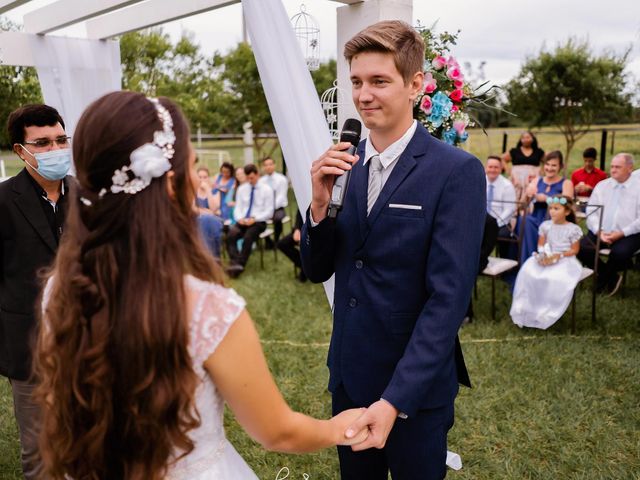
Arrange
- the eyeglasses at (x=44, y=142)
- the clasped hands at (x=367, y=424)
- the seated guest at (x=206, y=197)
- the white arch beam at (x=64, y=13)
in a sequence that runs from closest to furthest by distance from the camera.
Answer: the clasped hands at (x=367, y=424) < the eyeglasses at (x=44, y=142) < the white arch beam at (x=64, y=13) < the seated guest at (x=206, y=197)

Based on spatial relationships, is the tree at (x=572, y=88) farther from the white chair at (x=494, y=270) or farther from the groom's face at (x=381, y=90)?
the groom's face at (x=381, y=90)

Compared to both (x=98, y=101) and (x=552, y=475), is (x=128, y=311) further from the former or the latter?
(x=552, y=475)

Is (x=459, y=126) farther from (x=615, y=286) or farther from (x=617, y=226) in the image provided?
(x=615, y=286)

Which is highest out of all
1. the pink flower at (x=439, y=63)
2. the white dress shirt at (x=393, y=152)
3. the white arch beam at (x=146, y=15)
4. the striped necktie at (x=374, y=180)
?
the white arch beam at (x=146, y=15)

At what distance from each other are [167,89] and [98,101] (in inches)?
534

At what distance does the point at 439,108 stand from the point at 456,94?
8.3 inches

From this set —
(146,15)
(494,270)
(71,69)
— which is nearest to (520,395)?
(494,270)

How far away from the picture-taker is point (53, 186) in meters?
2.88

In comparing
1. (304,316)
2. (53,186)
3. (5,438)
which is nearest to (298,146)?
(53,186)

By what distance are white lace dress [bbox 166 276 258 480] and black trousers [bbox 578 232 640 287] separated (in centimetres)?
637

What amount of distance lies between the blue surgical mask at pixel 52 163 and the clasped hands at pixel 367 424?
6.56 ft

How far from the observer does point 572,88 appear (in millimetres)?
14305

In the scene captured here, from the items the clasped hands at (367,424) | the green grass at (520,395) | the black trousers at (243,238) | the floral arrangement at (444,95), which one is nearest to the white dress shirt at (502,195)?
the green grass at (520,395)

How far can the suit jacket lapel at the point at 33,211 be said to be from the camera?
2.70 meters
